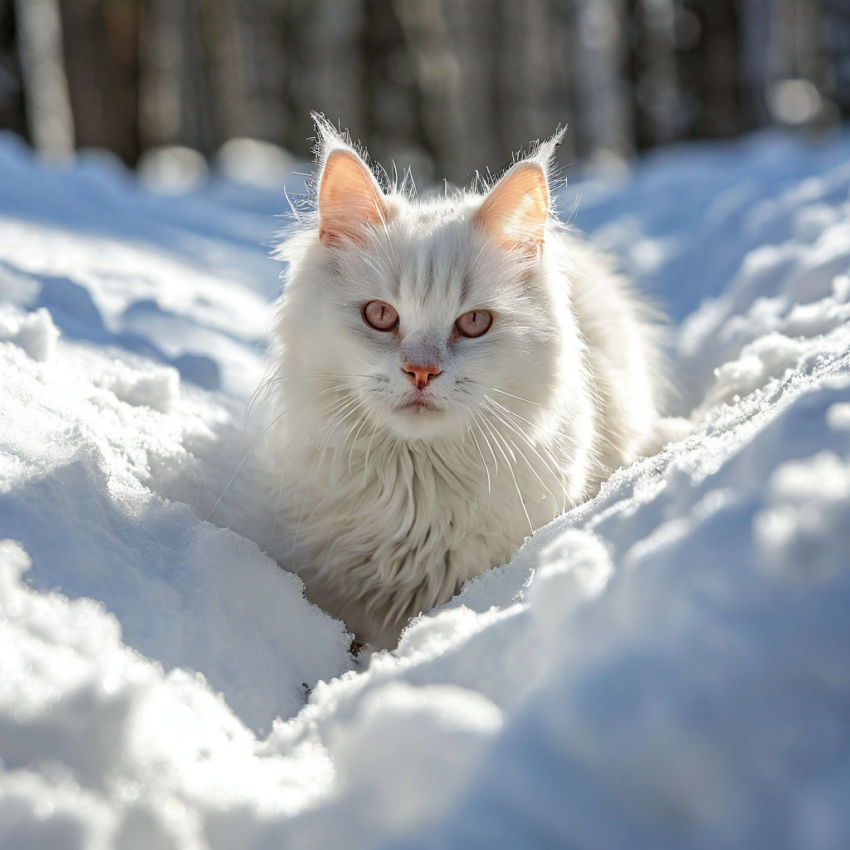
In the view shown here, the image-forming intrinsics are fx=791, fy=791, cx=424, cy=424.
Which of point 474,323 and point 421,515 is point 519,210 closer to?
point 474,323

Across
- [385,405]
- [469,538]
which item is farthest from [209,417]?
[469,538]

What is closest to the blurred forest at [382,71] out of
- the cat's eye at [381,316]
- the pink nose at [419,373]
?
the cat's eye at [381,316]

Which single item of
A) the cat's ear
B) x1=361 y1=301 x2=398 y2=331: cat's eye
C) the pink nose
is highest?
the cat's ear

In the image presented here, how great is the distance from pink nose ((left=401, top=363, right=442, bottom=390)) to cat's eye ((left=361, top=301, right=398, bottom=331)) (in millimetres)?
173

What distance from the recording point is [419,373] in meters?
1.77

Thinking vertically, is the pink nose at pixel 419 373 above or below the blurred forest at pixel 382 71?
below

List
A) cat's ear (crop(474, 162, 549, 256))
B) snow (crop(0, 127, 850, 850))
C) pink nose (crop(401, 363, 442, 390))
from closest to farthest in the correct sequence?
snow (crop(0, 127, 850, 850))
pink nose (crop(401, 363, 442, 390))
cat's ear (crop(474, 162, 549, 256))

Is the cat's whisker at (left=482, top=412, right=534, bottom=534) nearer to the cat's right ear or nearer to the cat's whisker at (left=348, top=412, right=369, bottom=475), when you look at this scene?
the cat's whisker at (left=348, top=412, right=369, bottom=475)

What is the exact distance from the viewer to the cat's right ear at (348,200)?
1996mm

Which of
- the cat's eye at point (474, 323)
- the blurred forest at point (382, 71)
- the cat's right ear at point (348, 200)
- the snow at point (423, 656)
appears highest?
the blurred forest at point (382, 71)

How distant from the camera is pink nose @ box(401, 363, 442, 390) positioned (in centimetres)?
177

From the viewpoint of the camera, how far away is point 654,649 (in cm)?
92

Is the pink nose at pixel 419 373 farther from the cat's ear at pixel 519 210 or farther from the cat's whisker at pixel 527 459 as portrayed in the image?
the cat's ear at pixel 519 210

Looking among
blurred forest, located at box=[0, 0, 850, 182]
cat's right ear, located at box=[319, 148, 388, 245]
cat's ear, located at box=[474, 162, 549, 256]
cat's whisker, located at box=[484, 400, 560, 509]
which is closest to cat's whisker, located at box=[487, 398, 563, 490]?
cat's whisker, located at box=[484, 400, 560, 509]
